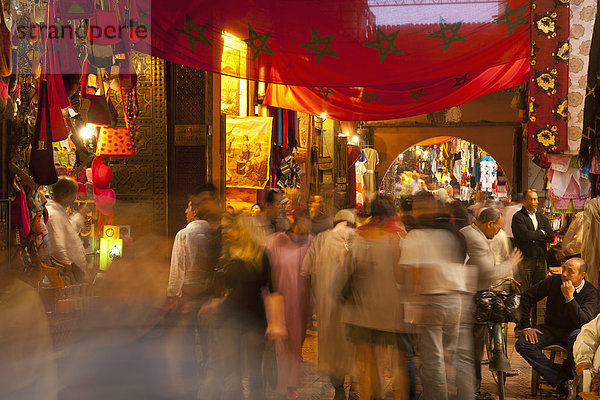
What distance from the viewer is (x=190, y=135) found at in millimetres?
8586

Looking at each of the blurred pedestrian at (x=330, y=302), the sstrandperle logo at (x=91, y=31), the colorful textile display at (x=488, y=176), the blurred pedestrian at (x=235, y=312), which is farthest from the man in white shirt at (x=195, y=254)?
the colorful textile display at (x=488, y=176)

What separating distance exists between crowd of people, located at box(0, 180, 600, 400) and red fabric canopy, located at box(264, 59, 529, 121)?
1911 mm

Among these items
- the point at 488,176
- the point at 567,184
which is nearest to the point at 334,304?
the point at 567,184

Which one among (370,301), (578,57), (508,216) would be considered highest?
(578,57)

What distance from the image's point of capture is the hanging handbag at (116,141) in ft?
26.1

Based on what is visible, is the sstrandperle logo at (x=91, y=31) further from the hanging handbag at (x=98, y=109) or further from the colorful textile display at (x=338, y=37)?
the hanging handbag at (x=98, y=109)

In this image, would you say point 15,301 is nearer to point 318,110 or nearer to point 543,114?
point 543,114

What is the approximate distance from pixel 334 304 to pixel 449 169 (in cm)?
2867

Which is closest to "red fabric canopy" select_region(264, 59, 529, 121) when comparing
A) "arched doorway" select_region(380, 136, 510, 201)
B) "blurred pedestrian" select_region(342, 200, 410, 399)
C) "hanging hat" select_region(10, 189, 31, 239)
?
"blurred pedestrian" select_region(342, 200, 410, 399)

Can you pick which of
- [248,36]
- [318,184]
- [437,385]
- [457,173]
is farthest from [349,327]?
[457,173]

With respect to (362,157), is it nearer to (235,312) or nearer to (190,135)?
(190,135)

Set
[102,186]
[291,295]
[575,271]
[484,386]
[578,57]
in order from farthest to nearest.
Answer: [102,186]
[484,386]
[575,271]
[291,295]
[578,57]

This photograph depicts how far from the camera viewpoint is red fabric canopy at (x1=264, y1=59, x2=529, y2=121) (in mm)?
7895

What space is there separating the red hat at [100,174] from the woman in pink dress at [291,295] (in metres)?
2.13
